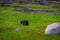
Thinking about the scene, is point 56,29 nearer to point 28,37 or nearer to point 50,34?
point 50,34

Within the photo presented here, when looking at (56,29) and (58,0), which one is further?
(58,0)

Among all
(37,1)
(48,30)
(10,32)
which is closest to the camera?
(48,30)

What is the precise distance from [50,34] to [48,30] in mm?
206

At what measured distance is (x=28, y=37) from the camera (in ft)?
28.3

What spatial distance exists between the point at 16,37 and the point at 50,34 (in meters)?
1.48

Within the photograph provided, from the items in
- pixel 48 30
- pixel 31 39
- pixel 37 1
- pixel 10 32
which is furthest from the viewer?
pixel 37 1

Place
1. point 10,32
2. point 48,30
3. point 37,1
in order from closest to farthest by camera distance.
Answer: point 48,30
point 10,32
point 37,1

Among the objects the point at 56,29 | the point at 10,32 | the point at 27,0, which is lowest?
the point at 27,0

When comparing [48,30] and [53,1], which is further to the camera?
[53,1]

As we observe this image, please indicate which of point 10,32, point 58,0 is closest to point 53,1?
point 58,0

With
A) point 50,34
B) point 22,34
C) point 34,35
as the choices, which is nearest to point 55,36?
point 50,34

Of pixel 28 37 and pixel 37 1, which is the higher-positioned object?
pixel 28 37

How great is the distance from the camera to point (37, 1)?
33.0 metres

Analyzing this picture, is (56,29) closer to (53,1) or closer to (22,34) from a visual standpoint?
(22,34)
